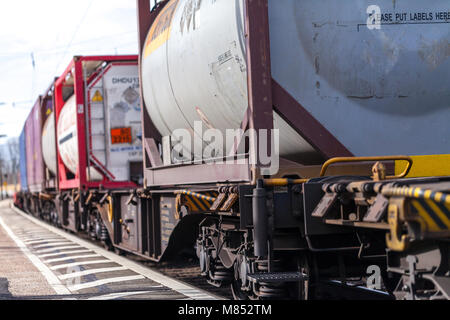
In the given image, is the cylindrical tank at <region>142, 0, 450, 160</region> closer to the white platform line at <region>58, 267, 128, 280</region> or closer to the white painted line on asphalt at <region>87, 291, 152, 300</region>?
the white painted line on asphalt at <region>87, 291, 152, 300</region>

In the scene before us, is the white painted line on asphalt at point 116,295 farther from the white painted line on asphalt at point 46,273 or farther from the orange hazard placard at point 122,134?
the orange hazard placard at point 122,134

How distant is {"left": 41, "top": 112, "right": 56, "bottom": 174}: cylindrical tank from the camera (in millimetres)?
18266

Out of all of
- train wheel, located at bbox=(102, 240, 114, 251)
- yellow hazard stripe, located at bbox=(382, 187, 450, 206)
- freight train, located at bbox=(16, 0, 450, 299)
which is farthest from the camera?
train wheel, located at bbox=(102, 240, 114, 251)

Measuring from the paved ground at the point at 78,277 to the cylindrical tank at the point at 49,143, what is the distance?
4.71 m

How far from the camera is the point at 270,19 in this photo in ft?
18.3

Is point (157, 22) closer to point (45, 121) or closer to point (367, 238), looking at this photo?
point (367, 238)

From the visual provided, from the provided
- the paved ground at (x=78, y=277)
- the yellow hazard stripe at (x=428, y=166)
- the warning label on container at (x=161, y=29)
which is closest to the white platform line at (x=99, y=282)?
the paved ground at (x=78, y=277)

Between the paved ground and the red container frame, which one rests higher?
the red container frame

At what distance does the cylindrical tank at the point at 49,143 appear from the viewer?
1827 cm

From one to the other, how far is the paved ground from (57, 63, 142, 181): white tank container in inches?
71.5

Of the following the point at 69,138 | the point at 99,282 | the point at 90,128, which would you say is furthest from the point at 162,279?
the point at 69,138

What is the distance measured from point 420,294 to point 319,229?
1.06 m

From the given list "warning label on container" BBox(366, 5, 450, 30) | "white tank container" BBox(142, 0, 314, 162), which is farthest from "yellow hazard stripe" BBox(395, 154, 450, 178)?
"warning label on container" BBox(366, 5, 450, 30)

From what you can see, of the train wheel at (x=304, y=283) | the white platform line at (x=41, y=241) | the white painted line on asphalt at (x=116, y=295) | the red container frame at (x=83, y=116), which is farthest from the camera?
the white platform line at (x=41, y=241)
